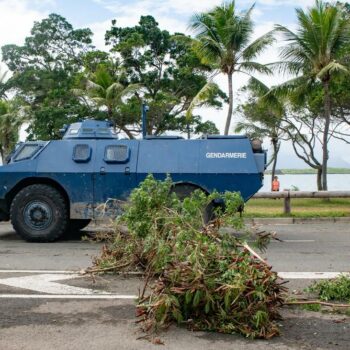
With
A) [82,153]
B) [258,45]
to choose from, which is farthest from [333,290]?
[258,45]

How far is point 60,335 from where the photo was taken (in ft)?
16.4

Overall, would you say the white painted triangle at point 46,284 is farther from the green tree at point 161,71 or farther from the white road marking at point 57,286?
the green tree at point 161,71

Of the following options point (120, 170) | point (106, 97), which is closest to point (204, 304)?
point (120, 170)

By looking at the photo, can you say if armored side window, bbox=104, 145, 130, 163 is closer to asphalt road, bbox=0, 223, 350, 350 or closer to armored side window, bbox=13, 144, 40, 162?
armored side window, bbox=13, 144, 40, 162

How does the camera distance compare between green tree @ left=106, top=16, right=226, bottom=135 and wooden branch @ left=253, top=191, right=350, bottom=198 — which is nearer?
wooden branch @ left=253, top=191, right=350, bottom=198

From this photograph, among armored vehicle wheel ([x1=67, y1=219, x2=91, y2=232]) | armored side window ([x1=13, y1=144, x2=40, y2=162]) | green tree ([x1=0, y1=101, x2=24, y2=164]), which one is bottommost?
armored vehicle wheel ([x1=67, y1=219, x2=91, y2=232])

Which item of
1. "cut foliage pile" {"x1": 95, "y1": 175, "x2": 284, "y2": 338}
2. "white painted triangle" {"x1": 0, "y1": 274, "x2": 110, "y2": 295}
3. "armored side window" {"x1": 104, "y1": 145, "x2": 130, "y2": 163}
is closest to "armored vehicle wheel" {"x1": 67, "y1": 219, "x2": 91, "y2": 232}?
"armored side window" {"x1": 104, "y1": 145, "x2": 130, "y2": 163}

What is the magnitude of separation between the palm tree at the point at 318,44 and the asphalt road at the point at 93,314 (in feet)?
50.6

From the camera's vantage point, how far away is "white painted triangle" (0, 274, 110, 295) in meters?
6.61

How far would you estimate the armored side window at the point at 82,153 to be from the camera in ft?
37.8

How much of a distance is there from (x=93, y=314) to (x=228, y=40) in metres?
21.4

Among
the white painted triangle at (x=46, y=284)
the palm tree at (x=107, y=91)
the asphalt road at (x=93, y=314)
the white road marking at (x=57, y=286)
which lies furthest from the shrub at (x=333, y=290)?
the palm tree at (x=107, y=91)

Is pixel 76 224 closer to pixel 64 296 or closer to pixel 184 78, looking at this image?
pixel 64 296

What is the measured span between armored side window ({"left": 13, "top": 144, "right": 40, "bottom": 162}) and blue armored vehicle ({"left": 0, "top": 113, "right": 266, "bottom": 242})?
0.03m
